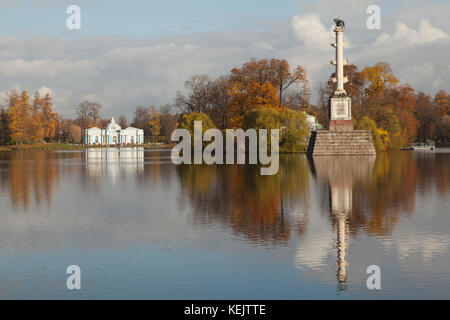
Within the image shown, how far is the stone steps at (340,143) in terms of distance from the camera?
6084 centimetres

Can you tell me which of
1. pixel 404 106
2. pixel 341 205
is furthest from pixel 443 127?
pixel 341 205

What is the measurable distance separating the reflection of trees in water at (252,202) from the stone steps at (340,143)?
29.0 m

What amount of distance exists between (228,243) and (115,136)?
15218cm

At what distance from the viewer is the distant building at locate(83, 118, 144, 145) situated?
158 m

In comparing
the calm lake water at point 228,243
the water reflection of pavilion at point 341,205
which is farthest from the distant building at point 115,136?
the calm lake water at point 228,243

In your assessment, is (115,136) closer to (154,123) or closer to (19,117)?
(154,123)

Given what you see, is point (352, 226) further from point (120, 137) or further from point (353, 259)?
point (120, 137)

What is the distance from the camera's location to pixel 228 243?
12.8 m

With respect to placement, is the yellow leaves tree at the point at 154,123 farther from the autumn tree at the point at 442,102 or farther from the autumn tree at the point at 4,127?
the autumn tree at the point at 442,102

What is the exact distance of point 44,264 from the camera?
11.0 metres

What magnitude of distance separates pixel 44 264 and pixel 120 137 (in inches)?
5990

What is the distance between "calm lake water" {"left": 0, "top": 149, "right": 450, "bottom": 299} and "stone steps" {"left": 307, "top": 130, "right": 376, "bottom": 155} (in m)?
36.3
